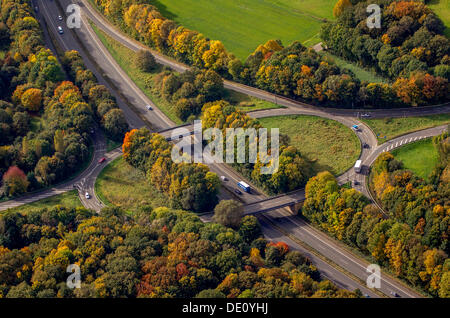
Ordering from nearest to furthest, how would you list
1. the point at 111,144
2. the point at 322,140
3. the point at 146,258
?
the point at 146,258, the point at 322,140, the point at 111,144

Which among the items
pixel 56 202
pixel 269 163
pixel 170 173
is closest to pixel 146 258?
pixel 170 173

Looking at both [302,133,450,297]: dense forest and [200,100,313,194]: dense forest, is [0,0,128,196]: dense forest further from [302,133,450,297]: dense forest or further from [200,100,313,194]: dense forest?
[302,133,450,297]: dense forest

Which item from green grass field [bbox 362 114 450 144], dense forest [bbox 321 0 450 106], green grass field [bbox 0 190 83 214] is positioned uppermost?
dense forest [bbox 321 0 450 106]

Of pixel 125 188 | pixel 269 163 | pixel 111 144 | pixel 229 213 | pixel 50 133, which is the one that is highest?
pixel 269 163

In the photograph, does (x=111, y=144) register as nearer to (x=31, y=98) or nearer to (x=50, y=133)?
(x=50, y=133)

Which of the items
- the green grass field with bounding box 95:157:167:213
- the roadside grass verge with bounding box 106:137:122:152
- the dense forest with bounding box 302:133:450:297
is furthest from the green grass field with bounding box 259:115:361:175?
the roadside grass verge with bounding box 106:137:122:152

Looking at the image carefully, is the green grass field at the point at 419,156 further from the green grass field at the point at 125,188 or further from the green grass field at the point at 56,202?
the green grass field at the point at 56,202

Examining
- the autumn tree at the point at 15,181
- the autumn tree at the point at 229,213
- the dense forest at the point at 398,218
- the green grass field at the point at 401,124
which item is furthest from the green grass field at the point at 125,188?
the green grass field at the point at 401,124
